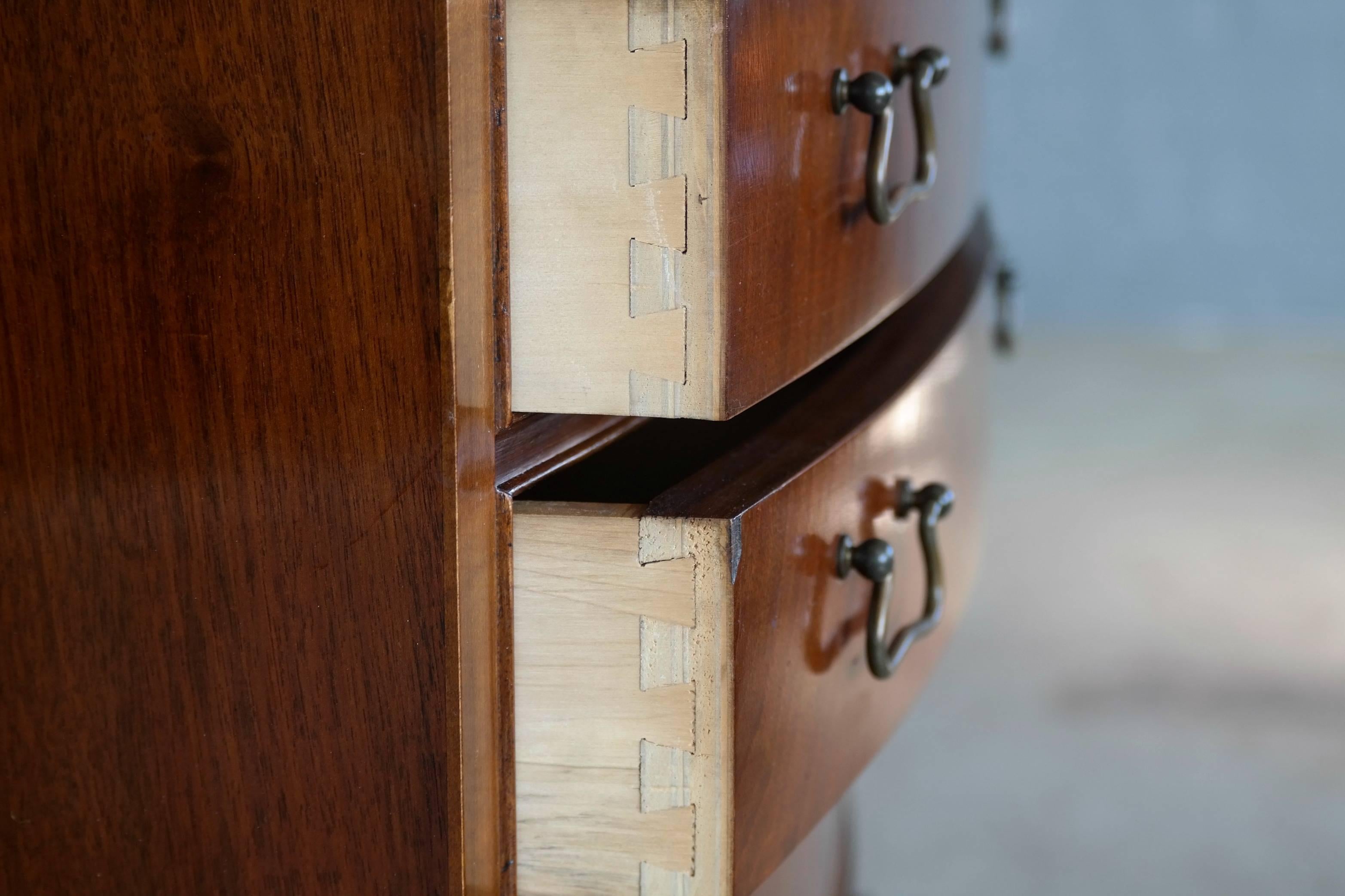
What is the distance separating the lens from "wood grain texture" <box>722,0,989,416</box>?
33 cm

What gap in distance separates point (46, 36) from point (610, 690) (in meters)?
0.21

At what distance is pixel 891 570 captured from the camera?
415mm

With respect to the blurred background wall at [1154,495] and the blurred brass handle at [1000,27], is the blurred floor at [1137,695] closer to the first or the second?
the blurred background wall at [1154,495]

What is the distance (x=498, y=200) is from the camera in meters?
0.32

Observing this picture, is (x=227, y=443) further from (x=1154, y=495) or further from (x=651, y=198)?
(x=1154, y=495)

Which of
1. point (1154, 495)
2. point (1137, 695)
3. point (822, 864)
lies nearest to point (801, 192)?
point (822, 864)

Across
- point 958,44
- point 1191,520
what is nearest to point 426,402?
point 958,44

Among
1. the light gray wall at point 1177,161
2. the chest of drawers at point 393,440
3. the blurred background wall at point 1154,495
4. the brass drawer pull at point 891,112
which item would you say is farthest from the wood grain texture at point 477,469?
the light gray wall at point 1177,161

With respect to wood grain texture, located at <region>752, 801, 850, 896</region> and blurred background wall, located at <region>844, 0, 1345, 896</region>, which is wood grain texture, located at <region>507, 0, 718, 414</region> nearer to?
wood grain texture, located at <region>752, 801, 850, 896</region>

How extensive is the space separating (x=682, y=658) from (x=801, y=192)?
132 mm

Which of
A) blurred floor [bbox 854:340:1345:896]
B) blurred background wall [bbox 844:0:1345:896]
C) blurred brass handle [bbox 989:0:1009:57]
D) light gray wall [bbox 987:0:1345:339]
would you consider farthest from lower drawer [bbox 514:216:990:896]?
light gray wall [bbox 987:0:1345:339]

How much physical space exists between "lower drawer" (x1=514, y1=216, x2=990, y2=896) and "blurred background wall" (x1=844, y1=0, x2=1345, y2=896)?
1.24 ft

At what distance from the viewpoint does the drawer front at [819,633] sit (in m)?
0.35

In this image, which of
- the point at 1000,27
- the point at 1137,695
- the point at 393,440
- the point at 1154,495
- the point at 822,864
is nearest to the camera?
the point at 393,440
